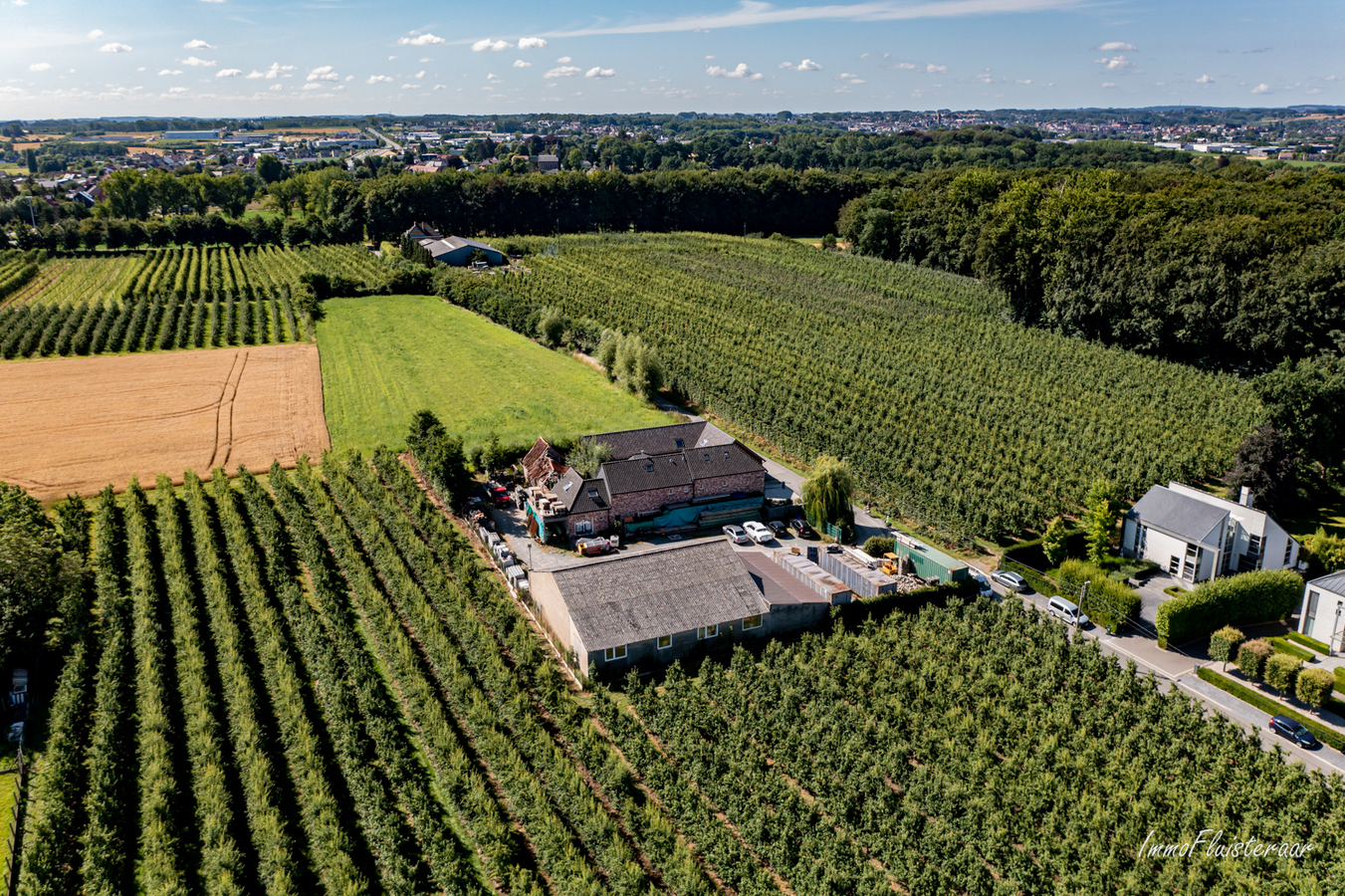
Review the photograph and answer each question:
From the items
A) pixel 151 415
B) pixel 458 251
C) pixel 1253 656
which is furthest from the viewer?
pixel 458 251

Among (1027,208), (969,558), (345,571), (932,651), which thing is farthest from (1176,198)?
(345,571)

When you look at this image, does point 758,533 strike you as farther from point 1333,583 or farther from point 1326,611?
point 1333,583

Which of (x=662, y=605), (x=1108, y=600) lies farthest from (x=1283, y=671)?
(x=662, y=605)

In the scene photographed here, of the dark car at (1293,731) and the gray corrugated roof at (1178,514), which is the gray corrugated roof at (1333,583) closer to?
the gray corrugated roof at (1178,514)

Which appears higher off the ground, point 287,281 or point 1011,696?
point 287,281

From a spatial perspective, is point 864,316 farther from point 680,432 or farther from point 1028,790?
point 1028,790

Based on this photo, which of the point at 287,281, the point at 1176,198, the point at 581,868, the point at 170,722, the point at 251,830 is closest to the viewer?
the point at 581,868
